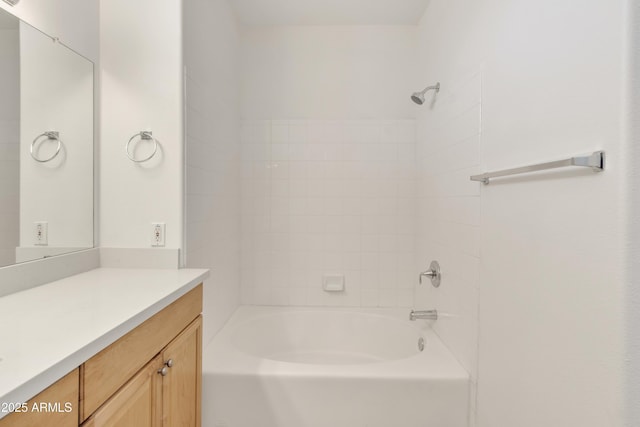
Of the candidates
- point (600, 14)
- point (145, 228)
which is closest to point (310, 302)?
point (145, 228)

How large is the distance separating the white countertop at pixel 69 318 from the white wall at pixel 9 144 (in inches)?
6.8

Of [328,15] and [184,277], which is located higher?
[328,15]

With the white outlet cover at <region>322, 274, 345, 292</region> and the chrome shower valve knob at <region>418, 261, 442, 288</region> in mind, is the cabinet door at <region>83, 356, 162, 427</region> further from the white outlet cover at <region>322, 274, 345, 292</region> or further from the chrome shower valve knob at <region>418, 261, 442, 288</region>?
the white outlet cover at <region>322, 274, 345, 292</region>

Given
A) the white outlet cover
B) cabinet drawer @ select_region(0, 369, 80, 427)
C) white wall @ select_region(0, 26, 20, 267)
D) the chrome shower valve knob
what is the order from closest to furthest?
1. cabinet drawer @ select_region(0, 369, 80, 427)
2. white wall @ select_region(0, 26, 20, 267)
3. the chrome shower valve knob
4. the white outlet cover

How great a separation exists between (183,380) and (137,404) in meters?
0.30

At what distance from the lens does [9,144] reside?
1.05 m

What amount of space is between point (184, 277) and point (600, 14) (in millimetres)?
1414

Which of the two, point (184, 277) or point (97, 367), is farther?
point (184, 277)

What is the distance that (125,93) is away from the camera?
1.49m

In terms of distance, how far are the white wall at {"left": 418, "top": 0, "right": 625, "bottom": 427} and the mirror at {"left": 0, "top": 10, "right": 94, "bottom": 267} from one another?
5.20 ft

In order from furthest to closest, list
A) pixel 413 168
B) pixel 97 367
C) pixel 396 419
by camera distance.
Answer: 1. pixel 413 168
2. pixel 396 419
3. pixel 97 367

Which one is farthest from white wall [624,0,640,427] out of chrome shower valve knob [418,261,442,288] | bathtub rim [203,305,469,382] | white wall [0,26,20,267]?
white wall [0,26,20,267]

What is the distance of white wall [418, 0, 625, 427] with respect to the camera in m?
0.82

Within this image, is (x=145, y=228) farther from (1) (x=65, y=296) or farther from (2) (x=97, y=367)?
(2) (x=97, y=367)
